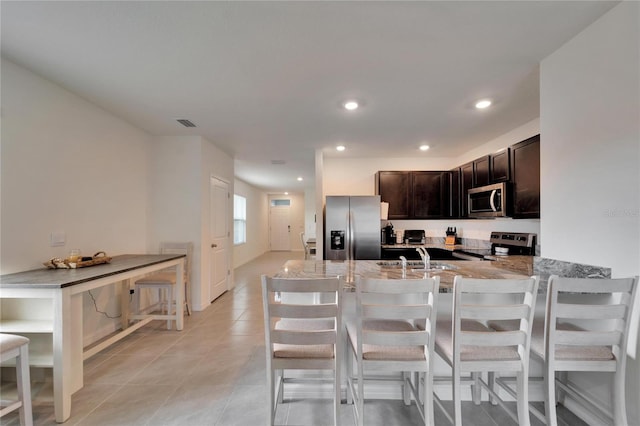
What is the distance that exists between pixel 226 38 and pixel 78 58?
1207mm

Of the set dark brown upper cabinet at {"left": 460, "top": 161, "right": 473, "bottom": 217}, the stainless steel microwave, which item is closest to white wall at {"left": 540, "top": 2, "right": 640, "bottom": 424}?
the stainless steel microwave

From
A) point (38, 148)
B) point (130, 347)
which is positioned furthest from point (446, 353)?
point (38, 148)

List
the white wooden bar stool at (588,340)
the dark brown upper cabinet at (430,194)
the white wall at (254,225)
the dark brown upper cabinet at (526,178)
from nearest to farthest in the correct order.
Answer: the white wooden bar stool at (588,340)
the dark brown upper cabinet at (526,178)
the dark brown upper cabinet at (430,194)
the white wall at (254,225)

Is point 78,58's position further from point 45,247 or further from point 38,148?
point 45,247

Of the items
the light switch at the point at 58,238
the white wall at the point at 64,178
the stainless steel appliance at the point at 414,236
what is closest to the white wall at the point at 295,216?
the stainless steel appliance at the point at 414,236

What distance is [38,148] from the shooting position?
7.94 ft

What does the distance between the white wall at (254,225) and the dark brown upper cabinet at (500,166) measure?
20.0 feet

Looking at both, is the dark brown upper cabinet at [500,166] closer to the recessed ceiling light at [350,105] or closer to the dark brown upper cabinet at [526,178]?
the dark brown upper cabinet at [526,178]

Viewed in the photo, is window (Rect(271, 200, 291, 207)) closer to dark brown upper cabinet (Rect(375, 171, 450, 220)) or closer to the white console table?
dark brown upper cabinet (Rect(375, 171, 450, 220))

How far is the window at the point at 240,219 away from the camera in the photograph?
8102 mm

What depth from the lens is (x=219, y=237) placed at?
4754mm

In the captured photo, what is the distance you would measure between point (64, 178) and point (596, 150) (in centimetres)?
421

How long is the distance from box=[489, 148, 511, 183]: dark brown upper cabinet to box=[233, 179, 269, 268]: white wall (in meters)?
6.09

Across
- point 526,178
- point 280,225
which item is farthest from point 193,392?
point 280,225
